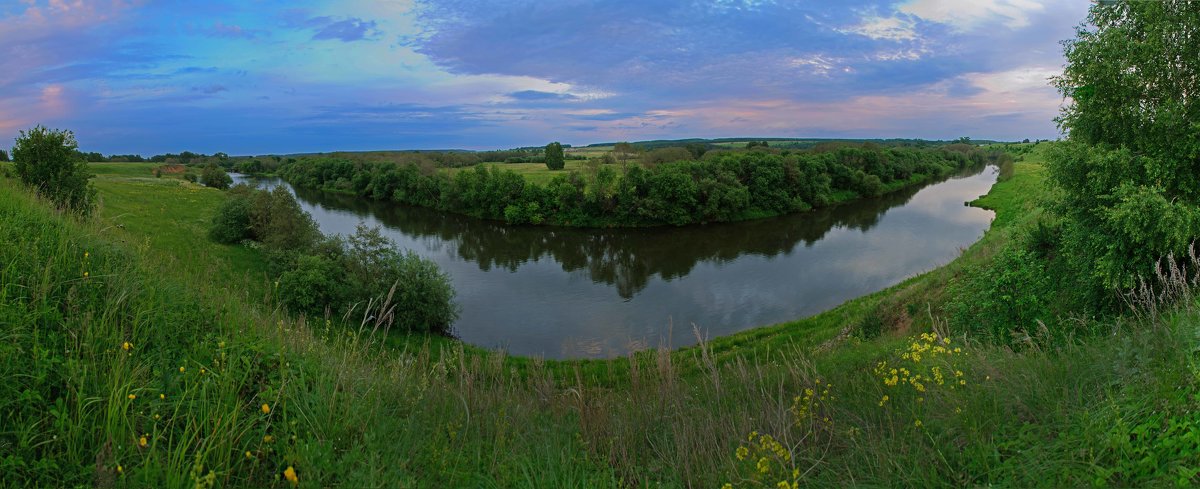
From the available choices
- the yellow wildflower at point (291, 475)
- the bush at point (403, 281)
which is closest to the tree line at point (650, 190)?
the bush at point (403, 281)

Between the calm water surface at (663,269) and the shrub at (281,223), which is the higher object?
the shrub at (281,223)

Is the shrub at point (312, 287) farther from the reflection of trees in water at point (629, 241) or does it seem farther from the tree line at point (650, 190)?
the tree line at point (650, 190)

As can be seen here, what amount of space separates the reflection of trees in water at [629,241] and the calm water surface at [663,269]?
13cm

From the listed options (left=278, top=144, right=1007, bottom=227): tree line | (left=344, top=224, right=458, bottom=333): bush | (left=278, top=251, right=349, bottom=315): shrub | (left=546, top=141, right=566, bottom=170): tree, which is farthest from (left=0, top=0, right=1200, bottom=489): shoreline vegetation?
(left=546, top=141, right=566, bottom=170): tree

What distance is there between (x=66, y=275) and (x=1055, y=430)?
859 cm

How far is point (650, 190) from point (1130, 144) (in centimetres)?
3982

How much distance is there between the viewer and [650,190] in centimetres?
4991

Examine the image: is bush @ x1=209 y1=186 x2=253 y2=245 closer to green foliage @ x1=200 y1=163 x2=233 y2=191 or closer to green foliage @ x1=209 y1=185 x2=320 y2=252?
green foliage @ x1=209 y1=185 x2=320 y2=252

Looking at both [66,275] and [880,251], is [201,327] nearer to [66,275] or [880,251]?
[66,275]

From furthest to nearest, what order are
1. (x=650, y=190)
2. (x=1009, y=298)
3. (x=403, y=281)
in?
(x=650, y=190) < (x=403, y=281) < (x=1009, y=298)

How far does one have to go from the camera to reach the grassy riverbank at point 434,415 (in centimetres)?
336

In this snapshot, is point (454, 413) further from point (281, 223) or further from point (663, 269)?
point (663, 269)

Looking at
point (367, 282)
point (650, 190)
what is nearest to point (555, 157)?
point (650, 190)

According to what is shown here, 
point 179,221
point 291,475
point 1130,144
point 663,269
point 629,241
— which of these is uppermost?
point 1130,144
